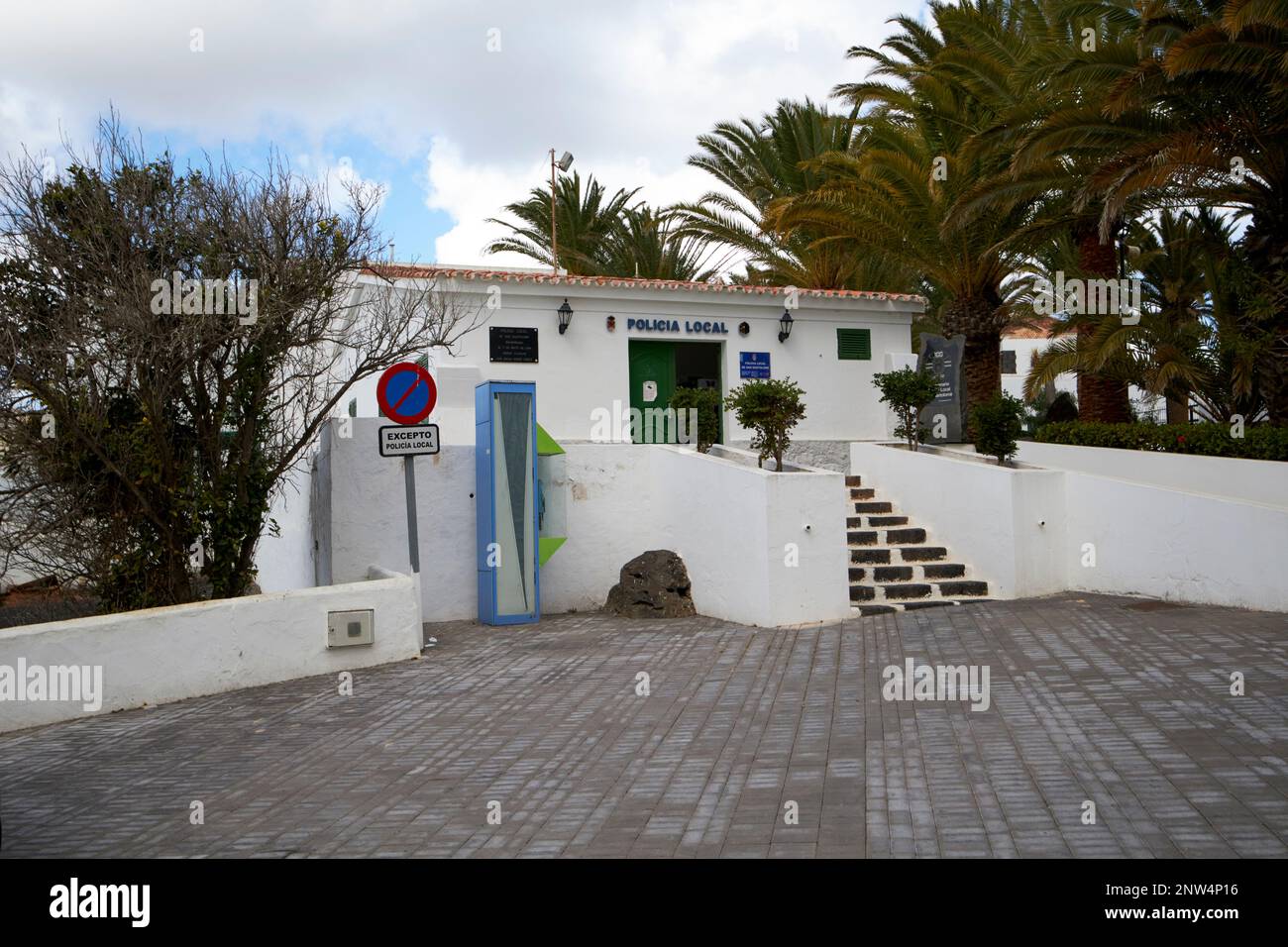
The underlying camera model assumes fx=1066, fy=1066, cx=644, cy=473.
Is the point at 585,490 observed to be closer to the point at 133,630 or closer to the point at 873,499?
the point at 873,499

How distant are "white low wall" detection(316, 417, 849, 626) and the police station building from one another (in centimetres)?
287

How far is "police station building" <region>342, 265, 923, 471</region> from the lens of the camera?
52.9 ft

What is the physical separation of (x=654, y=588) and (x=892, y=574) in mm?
2778

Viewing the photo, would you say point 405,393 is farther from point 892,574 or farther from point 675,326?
point 675,326

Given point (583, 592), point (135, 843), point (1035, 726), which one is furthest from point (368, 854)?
point (583, 592)

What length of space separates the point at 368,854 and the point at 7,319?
22.6ft

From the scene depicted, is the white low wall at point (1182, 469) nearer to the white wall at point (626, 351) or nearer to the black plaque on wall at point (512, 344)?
the white wall at point (626, 351)

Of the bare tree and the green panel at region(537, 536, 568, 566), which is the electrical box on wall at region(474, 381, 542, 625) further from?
the bare tree

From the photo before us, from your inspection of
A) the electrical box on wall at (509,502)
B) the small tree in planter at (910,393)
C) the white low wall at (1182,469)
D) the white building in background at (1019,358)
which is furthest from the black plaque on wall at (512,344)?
the white building in background at (1019,358)

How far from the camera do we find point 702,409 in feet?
44.8

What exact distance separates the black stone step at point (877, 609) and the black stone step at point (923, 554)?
1.41m

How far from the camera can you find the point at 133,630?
27.7 feet

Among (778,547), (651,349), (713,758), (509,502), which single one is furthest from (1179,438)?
(713,758)
